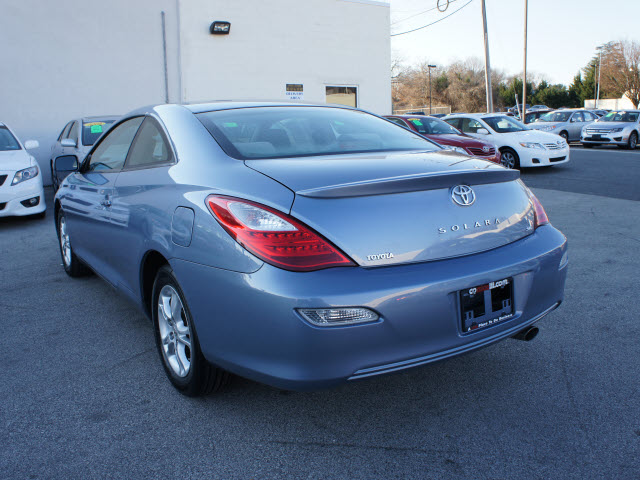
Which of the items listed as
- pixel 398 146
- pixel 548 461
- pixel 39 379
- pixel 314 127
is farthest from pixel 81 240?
pixel 548 461

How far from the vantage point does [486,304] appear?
7.50ft

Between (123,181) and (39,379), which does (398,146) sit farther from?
(39,379)

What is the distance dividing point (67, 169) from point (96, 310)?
120 cm

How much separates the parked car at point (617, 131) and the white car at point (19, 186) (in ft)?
61.9

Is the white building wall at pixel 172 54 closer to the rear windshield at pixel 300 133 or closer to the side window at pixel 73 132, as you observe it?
the side window at pixel 73 132

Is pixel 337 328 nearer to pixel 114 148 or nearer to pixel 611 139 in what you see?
pixel 114 148

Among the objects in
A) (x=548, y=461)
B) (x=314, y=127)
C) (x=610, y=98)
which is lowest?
(x=548, y=461)

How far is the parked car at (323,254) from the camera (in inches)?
80.9

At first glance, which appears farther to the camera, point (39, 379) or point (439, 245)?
point (39, 379)

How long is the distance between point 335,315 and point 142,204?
4.66 feet

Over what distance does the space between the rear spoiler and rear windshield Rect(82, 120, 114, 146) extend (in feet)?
27.8

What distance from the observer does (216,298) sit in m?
2.26

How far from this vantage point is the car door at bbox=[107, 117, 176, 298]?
106 inches

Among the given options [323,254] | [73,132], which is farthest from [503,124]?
[323,254]
